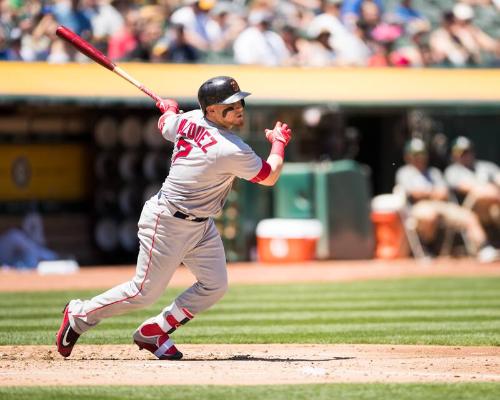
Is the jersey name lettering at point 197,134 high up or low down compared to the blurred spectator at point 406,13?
down

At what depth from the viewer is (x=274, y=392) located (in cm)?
605

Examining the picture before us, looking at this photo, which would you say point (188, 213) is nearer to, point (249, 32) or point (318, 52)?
point (249, 32)

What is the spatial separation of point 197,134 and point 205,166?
0.73 feet

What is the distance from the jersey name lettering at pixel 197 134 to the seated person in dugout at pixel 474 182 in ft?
35.4

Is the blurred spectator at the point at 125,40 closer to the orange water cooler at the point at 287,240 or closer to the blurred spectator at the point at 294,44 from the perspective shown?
the blurred spectator at the point at 294,44

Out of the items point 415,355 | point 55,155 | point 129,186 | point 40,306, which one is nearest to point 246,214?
point 129,186

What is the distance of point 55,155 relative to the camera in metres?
17.8

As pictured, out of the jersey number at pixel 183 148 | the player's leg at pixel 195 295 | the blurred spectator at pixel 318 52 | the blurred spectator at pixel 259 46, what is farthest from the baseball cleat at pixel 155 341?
the blurred spectator at pixel 318 52

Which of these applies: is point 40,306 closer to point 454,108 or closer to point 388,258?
point 388,258

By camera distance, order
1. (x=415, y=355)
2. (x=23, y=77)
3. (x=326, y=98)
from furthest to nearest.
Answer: (x=326, y=98) < (x=23, y=77) < (x=415, y=355)

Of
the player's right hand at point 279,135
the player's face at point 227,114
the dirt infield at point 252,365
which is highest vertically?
the player's face at point 227,114

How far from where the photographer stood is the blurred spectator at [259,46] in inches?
683

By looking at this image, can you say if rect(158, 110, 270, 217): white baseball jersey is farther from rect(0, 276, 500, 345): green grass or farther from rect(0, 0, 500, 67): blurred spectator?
rect(0, 0, 500, 67): blurred spectator

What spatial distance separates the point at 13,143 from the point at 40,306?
20.0 feet
